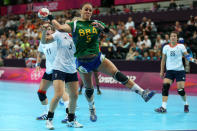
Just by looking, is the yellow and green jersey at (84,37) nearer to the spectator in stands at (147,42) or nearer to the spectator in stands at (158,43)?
the spectator in stands at (158,43)

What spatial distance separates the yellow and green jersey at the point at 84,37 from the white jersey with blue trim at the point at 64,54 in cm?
18

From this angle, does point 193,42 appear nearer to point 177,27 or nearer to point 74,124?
point 177,27

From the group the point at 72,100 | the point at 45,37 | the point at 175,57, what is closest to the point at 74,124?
the point at 72,100

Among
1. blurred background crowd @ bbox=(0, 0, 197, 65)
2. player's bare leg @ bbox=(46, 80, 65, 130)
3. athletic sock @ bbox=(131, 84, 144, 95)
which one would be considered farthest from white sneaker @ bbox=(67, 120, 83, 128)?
blurred background crowd @ bbox=(0, 0, 197, 65)

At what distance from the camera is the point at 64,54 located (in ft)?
21.9

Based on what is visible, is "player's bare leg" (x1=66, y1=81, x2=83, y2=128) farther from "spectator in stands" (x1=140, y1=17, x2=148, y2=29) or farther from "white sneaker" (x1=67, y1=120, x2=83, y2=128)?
"spectator in stands" (x1=140, y1=17, x2=148, y2=29)

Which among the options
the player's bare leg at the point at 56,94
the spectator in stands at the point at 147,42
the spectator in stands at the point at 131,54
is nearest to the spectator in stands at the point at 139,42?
the spectator in stands at the point at 147,42

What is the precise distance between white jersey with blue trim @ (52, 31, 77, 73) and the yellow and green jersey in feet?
0.59

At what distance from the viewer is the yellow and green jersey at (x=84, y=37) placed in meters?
6.35

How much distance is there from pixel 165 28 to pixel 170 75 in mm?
11089

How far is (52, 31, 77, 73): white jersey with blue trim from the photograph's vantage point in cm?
658

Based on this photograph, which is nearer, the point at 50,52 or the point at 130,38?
the point at 50,52

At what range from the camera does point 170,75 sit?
30.6 ft

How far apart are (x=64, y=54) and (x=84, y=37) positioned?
59 cm
